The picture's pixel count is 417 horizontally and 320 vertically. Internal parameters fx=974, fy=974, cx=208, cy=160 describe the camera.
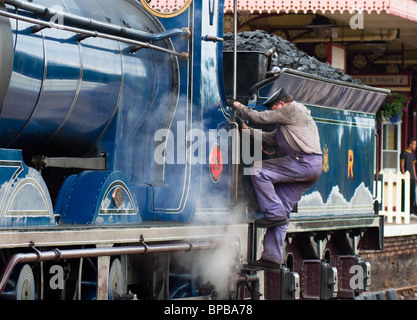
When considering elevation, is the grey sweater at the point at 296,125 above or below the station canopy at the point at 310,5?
below

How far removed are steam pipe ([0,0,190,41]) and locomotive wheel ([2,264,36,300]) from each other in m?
1.55

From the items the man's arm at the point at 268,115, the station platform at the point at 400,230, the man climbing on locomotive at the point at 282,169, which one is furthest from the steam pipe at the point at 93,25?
the station platform at the point at 400,230

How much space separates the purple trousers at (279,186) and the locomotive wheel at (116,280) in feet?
5.35

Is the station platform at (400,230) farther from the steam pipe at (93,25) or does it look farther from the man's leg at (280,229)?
the steam pipe at (93,25)

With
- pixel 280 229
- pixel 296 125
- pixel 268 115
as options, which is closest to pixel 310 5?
pixel 296 125

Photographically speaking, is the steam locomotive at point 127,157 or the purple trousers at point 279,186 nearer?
the steam locomotive at point 127,157

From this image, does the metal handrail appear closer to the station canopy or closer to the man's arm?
the man's arm

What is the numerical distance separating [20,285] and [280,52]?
15.8ft

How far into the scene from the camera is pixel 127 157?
719 centimetres

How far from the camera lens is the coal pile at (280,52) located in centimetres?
930

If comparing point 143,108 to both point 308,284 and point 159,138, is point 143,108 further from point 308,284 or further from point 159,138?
point 308,284

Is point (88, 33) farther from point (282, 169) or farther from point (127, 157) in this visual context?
point (282, 169)

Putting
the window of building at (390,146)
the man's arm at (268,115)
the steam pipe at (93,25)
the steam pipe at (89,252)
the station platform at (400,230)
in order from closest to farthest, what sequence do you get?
1. the steam pipe at (89,252)
2. the steam pipe at (93,25)
3. the man's arm at (268,115)
4. the station platform at (400,230)
5. the window of building at (390,146)
